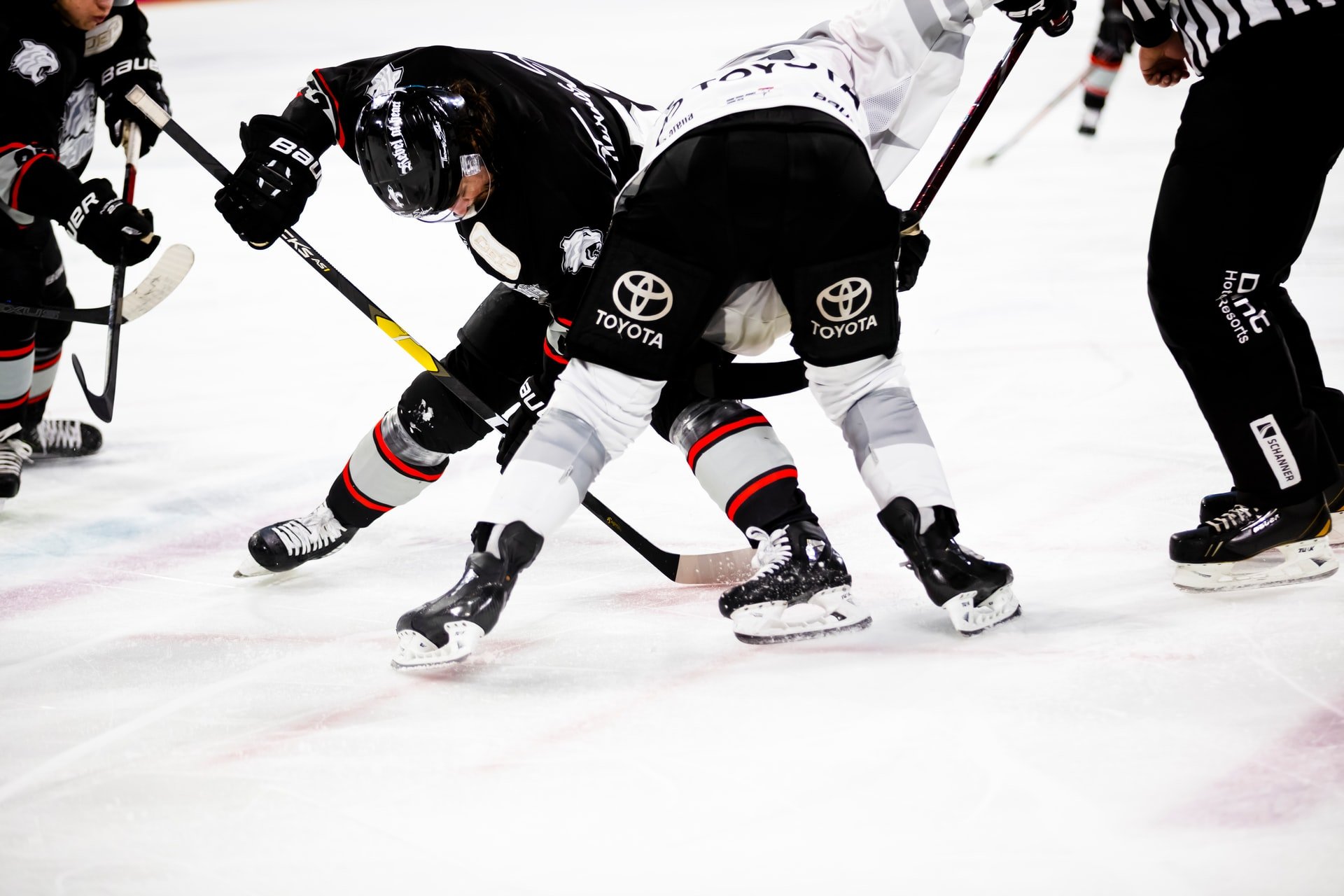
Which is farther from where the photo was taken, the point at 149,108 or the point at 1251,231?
the point at 149,108

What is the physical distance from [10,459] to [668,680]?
1.83 meters

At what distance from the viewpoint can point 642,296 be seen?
175cm

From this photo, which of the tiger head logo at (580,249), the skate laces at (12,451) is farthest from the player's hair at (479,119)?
the skate laces at (12,451)

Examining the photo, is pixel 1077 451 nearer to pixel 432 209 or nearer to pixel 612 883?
pixel 432 209

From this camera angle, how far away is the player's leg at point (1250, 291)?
1.85m

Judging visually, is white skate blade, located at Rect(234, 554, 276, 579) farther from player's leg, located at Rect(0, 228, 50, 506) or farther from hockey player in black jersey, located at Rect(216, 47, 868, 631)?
player's leg, located at Rect(0, 228, 50, 506)

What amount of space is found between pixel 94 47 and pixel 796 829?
7.52 feet

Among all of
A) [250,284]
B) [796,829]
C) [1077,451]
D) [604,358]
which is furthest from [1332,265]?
[250,284]

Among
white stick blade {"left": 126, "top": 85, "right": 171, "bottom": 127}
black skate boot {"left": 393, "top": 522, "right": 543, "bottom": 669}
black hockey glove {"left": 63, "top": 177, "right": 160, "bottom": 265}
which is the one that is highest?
white stick blade {"left": 126, "top": 85, "right": 171, "bottom": 127}

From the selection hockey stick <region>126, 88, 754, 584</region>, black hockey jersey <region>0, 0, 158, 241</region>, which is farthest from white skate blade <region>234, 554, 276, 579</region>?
black hockey jersey <region>0, 0, 158, 241</region>

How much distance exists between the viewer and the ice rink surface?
1.35 meters

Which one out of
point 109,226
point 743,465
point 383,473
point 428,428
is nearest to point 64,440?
point 109,226

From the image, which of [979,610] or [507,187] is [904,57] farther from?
[979,610]

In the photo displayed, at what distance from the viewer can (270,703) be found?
5.89 ft
